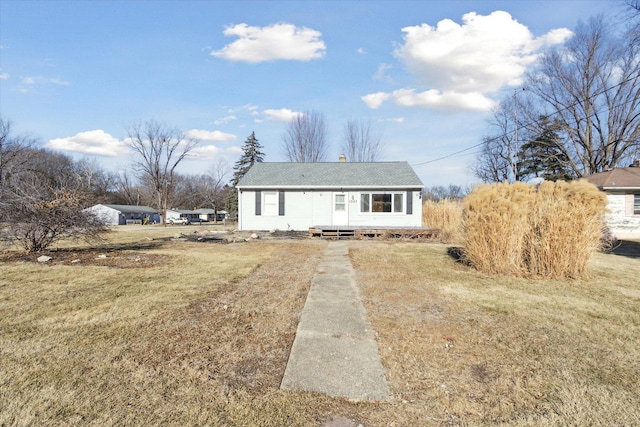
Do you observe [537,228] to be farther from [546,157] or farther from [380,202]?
[546,157]

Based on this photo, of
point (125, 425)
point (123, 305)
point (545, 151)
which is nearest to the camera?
point (125, 425)

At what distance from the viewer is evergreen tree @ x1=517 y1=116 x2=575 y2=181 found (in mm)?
27281

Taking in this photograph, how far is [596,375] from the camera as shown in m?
2.83

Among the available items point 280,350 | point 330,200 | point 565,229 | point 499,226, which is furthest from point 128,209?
point 565,229

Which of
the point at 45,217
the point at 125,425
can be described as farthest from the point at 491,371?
the point at 45,217

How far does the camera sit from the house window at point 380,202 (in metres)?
17.0

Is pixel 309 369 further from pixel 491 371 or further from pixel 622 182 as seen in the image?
pixel 622 182

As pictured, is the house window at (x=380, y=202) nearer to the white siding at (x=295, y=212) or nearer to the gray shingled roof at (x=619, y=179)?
the white siding at (x=295, y=212)

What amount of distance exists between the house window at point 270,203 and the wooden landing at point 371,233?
3.07 m

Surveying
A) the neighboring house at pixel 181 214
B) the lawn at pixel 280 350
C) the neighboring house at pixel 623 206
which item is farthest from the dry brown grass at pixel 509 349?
the neighboring house at pixel 181 214

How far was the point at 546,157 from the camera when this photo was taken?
31.2 metres

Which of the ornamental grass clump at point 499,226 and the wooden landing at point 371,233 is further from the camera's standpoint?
the wooden landing at point 371,233

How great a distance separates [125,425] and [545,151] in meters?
37.9

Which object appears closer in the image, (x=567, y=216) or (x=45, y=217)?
(x=567, y=216)
